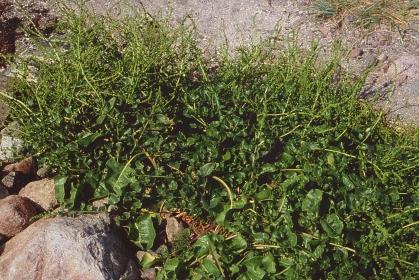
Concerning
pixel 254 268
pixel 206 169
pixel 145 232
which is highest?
pixel 206 169

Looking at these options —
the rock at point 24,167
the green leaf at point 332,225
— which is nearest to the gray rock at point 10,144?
the rock at point 24,167

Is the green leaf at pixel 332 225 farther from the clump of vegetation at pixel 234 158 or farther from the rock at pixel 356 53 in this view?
the rock at pixel 356 53

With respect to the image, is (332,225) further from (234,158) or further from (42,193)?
(42,193)

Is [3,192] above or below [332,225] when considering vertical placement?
above

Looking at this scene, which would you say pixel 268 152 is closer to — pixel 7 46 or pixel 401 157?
pixel 401 157

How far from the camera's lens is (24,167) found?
11.5 feet

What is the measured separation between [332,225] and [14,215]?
161cm

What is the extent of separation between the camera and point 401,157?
10.6 feet

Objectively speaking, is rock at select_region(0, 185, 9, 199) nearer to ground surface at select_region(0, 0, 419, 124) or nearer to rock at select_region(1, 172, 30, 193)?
rock at select_region(1, 172, 30, 193)

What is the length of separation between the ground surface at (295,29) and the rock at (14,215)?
5.14 feet

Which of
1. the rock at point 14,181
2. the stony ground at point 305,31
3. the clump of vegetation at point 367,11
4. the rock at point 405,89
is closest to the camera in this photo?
the rock at point 14,181

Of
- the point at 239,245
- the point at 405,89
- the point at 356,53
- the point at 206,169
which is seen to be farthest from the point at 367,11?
the point at 239,245

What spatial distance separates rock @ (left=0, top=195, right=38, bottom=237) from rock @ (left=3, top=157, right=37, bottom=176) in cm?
25

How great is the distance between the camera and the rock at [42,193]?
337 centimetres
